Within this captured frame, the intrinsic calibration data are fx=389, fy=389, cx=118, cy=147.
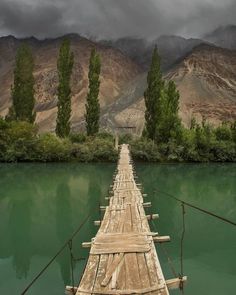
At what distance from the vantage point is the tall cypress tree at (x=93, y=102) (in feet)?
131

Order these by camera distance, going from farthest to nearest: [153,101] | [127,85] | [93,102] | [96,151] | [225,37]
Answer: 1. [225,37]
2. [127,85]
3. [93,102]
4. [153,101]
5. [96,151]

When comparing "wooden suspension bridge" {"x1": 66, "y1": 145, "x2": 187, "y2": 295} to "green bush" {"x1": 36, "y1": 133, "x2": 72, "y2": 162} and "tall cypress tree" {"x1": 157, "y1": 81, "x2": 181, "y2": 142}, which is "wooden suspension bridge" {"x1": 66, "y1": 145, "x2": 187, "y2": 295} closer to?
"green bush" {"x1": 36, "y1": 133, "x2": 72, "y2": 162}

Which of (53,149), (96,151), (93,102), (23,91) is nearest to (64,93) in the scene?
(93,102)

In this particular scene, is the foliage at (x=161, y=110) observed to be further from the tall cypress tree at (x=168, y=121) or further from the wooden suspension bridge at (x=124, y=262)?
the wooden suspension bridge at (x=124, y=262)

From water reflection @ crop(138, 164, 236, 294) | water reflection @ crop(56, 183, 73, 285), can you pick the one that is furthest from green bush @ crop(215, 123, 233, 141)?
water reflection @ crop(56, 183, 73, 285)

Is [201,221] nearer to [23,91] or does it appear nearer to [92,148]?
[92,148]

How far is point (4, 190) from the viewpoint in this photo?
838 inches

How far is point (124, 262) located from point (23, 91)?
35730 mm

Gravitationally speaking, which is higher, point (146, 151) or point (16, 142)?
point (16, 142)

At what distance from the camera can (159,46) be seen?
16512 cm

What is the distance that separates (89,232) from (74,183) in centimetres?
1156

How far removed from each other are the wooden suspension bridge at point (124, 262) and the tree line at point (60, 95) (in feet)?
100

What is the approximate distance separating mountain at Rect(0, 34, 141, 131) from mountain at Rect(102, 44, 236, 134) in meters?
8.87

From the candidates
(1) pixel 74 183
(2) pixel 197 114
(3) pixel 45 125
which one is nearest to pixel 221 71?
(2) pixel 197 114
